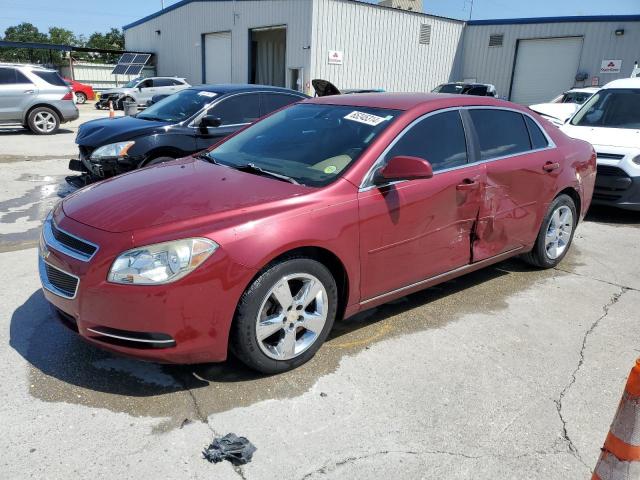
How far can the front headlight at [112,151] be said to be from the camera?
21.7ft

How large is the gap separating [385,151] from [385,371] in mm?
1420

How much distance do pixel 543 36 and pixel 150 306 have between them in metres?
28.4

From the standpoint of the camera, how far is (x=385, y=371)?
11.0 feet

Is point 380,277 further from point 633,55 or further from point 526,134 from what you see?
point 633,55

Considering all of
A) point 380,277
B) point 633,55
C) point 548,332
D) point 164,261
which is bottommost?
point 548,332

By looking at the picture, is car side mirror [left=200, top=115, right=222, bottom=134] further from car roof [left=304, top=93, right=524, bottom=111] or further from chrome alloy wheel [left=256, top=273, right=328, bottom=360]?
chrome alloy wheel [left=256, top=273, right=328, bottom=360]

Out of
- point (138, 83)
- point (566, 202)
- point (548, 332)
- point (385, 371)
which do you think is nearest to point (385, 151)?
point (385, 371)

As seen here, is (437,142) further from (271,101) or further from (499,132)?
(271,101)

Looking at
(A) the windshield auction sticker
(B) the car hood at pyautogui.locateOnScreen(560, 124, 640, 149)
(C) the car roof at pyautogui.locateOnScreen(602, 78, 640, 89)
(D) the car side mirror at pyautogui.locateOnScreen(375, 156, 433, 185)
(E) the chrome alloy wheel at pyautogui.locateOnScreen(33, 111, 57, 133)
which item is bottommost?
(E) the chrome alloy wheel at pyautogui.locateOnScreen(33, 111, 57, 133)

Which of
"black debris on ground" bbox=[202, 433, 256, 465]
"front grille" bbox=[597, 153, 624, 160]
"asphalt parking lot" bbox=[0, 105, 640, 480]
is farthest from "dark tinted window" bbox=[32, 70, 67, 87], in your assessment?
"black debris on ground" bbox=[202, 433, 256, 465]

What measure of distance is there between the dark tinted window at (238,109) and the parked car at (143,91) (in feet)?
59.8

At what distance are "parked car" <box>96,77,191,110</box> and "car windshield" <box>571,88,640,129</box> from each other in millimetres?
19586

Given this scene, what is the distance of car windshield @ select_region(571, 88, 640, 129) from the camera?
26.4 feet

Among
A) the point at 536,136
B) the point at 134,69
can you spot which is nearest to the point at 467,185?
the point at 536,136
